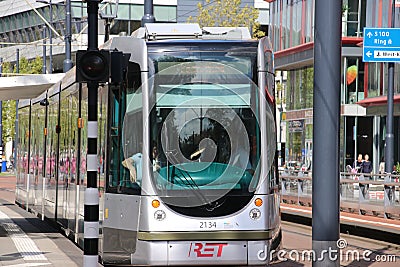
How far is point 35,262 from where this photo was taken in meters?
16.4

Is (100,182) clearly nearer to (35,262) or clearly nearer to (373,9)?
(35,262)

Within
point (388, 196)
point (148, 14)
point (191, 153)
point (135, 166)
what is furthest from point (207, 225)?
point (148, 14)

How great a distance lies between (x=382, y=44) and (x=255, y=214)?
55.4 ft

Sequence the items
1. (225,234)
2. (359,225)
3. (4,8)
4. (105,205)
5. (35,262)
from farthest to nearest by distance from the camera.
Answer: (4,8), (359,225), (35,262), (105,205), (225,234)

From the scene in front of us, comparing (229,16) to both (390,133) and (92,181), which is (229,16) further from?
(92,181)

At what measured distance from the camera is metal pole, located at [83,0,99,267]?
12.5 m

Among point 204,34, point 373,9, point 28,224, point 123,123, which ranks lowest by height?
point 28,224

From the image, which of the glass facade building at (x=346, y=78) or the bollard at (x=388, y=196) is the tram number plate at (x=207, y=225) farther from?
the glass facade building at (x=346, y=78)

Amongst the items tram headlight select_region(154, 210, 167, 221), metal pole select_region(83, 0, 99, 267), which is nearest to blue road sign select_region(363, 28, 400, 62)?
tram headlight select_region(154, 210, 167, 221)

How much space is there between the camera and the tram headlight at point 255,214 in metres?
13.3

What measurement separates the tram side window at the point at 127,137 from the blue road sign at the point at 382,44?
14.5 meters

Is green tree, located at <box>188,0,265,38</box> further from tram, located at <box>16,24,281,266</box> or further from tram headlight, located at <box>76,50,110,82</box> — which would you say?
tram headlight, located at <box>76,50,110,82</box>

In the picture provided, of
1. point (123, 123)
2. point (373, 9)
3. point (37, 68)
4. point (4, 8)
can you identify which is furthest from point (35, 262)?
point (4, 8)

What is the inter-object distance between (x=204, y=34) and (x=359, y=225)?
10210 millimetres
